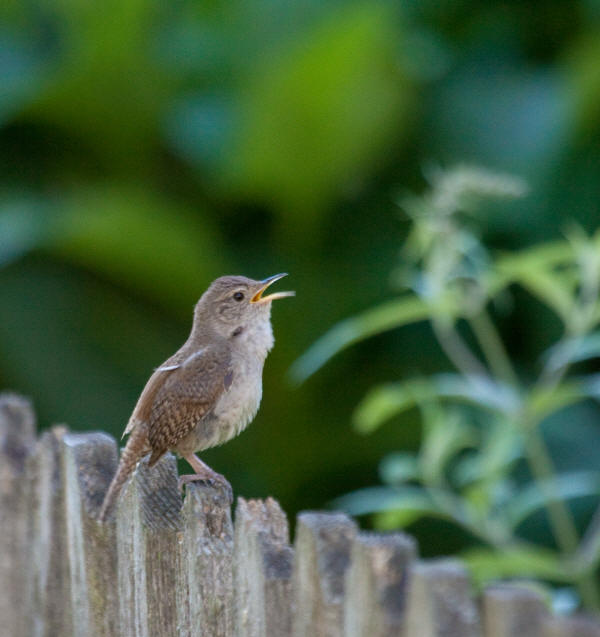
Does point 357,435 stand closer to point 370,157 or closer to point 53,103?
point 370,157

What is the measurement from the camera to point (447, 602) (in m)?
1.49

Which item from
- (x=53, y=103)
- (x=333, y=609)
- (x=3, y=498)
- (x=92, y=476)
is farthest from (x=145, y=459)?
(x=53, y=103)

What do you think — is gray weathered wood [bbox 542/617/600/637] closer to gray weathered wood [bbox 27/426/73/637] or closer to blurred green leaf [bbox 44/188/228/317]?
gray weathered wood [bbox 27/426/73/637]

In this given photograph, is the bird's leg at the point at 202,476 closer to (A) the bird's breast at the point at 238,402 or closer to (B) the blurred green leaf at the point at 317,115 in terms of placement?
(A) the bird's breast at the point at 238,402

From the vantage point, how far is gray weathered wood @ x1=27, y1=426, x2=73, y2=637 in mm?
2865

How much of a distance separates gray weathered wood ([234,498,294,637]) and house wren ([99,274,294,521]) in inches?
27.5

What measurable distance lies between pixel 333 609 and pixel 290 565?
20 centimetres

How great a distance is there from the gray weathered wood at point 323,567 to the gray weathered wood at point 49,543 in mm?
1141

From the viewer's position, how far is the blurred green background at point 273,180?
560 centimetres

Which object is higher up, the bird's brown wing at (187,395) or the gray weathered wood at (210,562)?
the bird's brown wing at (187,395)

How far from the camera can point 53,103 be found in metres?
5.93

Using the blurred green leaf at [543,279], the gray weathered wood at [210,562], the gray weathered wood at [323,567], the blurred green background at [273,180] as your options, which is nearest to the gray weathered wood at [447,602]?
the gray weathered wood at [323,567]

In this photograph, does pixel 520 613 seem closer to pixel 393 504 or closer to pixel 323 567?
pixel 323 567

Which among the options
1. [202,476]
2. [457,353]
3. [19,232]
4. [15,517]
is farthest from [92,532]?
[19,232]
